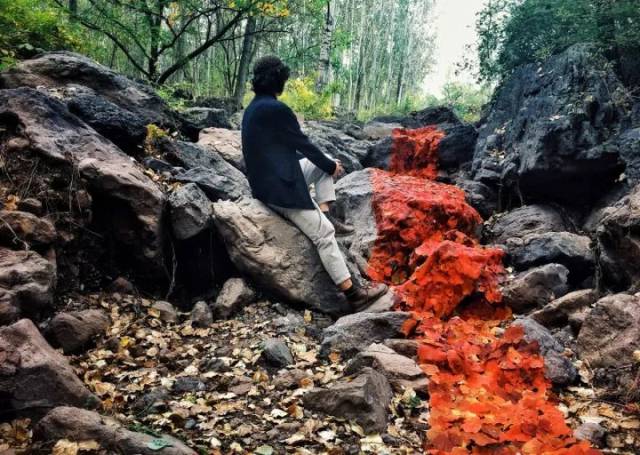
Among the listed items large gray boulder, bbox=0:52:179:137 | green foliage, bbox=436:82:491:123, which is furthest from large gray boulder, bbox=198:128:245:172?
green foliage, bbox=436:82:491:123

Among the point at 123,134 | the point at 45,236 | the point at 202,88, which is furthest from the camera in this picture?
the point at 202,88

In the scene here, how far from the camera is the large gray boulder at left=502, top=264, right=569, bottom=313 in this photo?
491cm

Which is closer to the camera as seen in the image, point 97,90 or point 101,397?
point 101,397

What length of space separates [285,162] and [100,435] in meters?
3.03

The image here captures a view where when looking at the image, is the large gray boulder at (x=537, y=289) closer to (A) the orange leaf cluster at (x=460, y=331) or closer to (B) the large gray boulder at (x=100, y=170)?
(A) the orange leaf cluster at (x=460, y=331)

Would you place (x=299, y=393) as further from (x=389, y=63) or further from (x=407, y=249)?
(x=389, y=63)

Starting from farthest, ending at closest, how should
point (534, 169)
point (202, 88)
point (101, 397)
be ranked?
point (202, 88) < point (534, 169) < point (101, 397)

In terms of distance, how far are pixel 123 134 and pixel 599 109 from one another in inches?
264

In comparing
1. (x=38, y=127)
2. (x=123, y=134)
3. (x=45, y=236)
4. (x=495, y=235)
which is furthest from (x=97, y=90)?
(x=495, y=235)

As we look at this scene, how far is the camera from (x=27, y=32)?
7914 mm

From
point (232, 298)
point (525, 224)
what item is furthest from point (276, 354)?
point (525, 224)

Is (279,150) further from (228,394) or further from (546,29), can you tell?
(546,29)

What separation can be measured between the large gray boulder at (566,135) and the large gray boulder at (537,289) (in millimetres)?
2323

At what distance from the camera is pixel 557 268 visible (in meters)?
5.01
